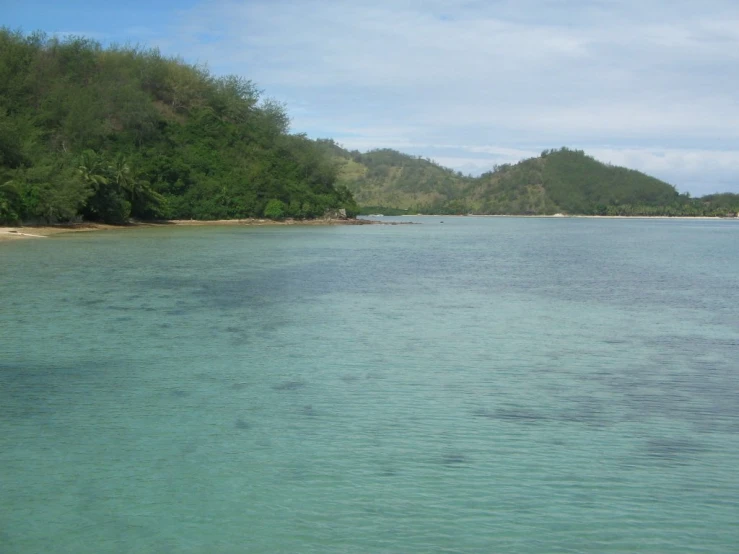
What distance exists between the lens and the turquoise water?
6086 mm

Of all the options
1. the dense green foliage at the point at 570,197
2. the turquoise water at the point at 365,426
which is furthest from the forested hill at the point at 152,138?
the dense green foliage at the point at 570,197

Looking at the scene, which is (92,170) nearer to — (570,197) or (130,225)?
(130,225)

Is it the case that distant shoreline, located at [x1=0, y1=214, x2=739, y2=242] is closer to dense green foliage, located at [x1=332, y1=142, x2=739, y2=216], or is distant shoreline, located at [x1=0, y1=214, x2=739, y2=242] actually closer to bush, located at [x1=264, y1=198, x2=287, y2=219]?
bush, located at [x1=264, y1=198, x2=287, y2=219]

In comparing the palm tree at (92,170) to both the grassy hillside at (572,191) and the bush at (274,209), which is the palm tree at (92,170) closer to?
the bush at (274,209)

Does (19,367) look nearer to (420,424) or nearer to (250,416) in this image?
(250,416)

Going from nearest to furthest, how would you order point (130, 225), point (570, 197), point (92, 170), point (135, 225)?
point (92, 170)
point (130, 225)
point (135, 225)
point (570, 197)

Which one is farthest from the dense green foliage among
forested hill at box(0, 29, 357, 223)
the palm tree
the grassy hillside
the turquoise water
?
the turquoise water

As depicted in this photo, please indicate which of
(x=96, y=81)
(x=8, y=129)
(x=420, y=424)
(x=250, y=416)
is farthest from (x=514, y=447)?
(x=96, y=81)

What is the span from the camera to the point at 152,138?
3140 inches

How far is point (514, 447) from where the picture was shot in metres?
7.88

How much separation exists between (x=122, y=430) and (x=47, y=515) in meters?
2.17

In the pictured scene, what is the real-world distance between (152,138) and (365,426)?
249 feet

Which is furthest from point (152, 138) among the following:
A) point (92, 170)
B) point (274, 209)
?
point (92, 170)

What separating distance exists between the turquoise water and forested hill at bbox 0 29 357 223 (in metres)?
40.3
